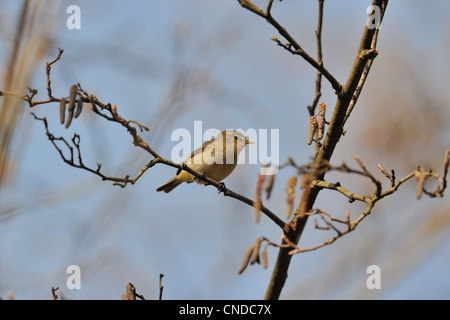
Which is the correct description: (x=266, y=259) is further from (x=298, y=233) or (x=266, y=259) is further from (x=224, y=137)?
(x=224, y=137)

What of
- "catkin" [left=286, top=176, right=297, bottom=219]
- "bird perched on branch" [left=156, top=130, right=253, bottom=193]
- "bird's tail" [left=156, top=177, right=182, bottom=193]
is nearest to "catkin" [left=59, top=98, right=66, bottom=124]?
"catkin" [left=286, top=176, right=297, bottom=219]

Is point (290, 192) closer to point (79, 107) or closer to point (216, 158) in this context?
point (79, 107)

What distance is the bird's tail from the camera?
5.54 metres

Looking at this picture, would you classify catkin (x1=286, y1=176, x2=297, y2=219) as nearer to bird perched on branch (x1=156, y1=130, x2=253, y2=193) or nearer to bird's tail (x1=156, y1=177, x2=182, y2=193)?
bird perched on branch (x1=156, y1=130, x2=253, y2=193)

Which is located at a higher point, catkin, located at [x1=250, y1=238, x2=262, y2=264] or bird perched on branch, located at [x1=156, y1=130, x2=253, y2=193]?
bird perched on branch, located at [x1=156, y1=130, x2=253, y2=193]

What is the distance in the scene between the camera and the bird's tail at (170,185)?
18.2ft

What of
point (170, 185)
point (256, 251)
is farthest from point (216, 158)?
point (256, 251)

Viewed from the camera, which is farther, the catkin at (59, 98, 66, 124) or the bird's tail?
the bird's tail

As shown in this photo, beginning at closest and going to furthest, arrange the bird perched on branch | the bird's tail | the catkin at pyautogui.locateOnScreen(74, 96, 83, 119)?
the catkin at pyautogui.locateOnScreen(74, 96, 83, 119)
the bird perched on branch
the bird's tail

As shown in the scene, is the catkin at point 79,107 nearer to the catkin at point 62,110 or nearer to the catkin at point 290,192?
the catkin at point 62,110

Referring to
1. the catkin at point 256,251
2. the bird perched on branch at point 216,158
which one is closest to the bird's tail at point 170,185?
the bird perched on branch at point 216,158
